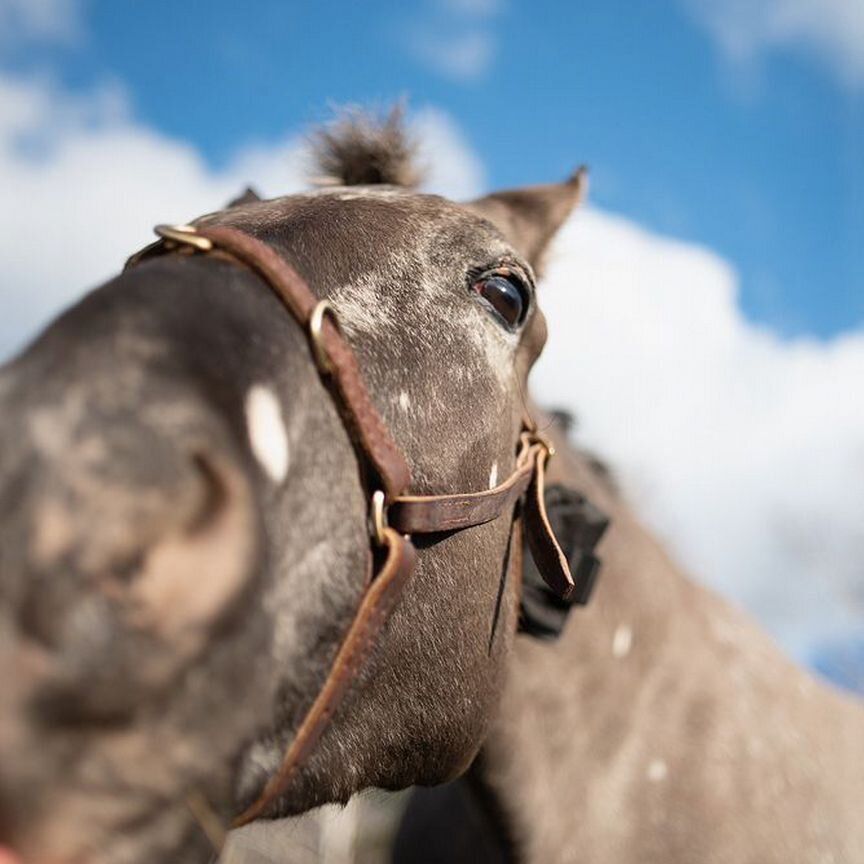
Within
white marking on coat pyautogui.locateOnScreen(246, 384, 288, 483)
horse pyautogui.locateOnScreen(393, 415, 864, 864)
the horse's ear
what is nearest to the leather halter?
white marking on coat pyautogui.locateOnScreen(246, 384, 288, 483)

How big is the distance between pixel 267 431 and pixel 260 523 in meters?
0.15

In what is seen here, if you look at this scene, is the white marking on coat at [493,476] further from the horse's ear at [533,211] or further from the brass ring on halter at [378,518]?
the horse's ear at [533,211]

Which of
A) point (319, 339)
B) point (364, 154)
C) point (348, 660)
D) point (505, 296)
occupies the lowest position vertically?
point (348, 660)

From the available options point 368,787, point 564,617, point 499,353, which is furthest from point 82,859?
point 564,617

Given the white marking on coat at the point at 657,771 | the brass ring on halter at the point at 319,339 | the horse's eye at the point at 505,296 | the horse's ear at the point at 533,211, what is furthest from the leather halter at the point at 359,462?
the white marking on coat at the point at 657,771

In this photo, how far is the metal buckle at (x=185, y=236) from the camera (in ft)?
5.08

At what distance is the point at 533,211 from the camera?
2967mm

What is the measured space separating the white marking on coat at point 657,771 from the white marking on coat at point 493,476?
56.0 inches

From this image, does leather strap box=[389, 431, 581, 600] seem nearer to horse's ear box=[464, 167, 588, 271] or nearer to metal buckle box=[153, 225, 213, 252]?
metal buckle box=[153, 225, 213, 252]

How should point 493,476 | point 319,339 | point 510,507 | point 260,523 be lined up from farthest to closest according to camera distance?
point 510,507, point 493,476, point 319,339, point 260,523

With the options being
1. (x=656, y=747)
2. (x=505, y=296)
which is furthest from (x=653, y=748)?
(x=505, y=296)

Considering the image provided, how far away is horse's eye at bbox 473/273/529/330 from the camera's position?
2076 millimetres

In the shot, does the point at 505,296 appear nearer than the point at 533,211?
Yes

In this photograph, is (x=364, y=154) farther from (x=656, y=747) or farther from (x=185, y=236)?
(x=656, y=747)
